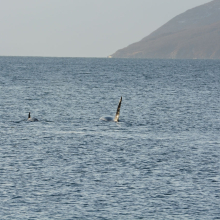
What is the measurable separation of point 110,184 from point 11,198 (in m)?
5.52

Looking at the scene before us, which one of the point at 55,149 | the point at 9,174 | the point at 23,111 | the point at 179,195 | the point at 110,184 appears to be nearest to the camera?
the point at 179,195

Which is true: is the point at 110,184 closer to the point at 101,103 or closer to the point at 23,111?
the point at 23,111

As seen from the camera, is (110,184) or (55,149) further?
(55,149)

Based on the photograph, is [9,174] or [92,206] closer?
[92,206]

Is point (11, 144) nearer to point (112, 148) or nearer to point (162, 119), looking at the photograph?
point (112, 148)

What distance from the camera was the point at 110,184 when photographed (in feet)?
86.9

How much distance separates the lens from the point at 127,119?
55.4 meters

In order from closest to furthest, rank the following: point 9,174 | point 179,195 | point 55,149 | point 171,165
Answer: point 179,195 < point 9,174 < point 171,165 < point 55,149

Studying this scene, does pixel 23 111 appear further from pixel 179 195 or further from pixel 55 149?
pixel 179 195

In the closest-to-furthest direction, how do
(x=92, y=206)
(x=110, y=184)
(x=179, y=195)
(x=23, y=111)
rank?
(x=92, y=206) < (x=179, y=195) < (x=110, y=184) < (x=23, y=111)

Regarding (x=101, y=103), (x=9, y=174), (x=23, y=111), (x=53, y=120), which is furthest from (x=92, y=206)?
(x=101, y=103)

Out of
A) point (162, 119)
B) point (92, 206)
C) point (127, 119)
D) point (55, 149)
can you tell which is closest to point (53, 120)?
point (127, 119)

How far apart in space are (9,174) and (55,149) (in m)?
8.00

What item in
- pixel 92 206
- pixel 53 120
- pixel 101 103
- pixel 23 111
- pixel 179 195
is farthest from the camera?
pixel 101 103
